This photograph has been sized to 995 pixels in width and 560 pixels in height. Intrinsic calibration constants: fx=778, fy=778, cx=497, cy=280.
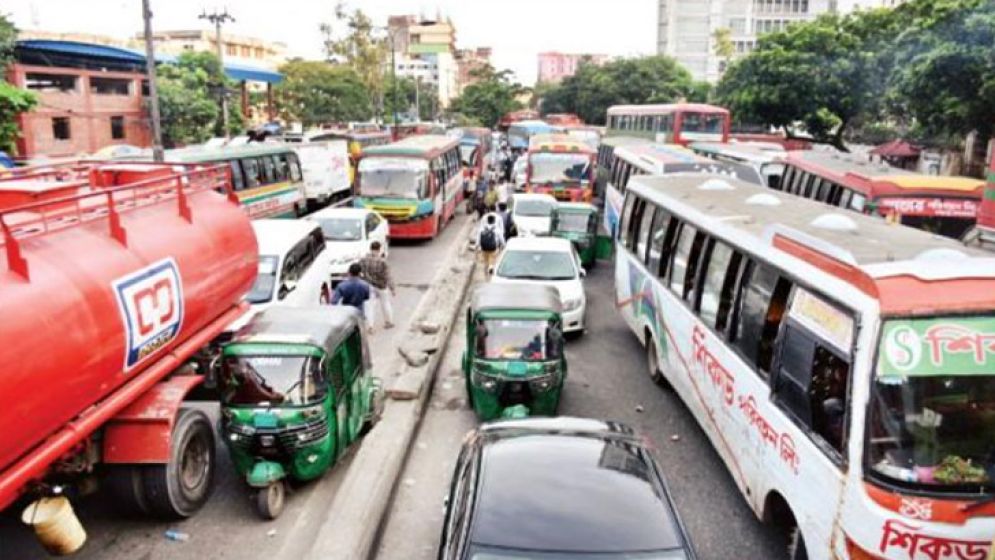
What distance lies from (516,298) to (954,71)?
15.9 meters

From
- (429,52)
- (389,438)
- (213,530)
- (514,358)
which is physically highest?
(429,52)

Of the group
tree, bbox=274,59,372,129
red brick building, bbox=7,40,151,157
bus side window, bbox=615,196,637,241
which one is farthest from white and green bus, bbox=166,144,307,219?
tree, bbox=274,59,372,129

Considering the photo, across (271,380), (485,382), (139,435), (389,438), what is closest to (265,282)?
(389,438)

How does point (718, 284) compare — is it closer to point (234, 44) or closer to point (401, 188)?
point (401, 188)

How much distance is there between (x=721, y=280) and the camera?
8367 millimetres

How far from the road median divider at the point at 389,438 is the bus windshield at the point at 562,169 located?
893 cm

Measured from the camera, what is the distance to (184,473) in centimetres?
737

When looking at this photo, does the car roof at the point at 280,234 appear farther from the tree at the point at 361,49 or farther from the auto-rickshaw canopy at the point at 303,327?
the tree at the point at 361,49

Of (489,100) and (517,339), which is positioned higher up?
(489,100)

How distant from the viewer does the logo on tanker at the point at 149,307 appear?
6.25 meters

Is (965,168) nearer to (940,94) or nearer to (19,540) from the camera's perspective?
(940,94)

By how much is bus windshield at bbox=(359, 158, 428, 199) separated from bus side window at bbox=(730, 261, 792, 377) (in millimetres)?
15432

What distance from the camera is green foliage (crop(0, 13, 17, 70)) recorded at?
94.1 feet

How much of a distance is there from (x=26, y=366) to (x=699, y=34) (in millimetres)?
104074
